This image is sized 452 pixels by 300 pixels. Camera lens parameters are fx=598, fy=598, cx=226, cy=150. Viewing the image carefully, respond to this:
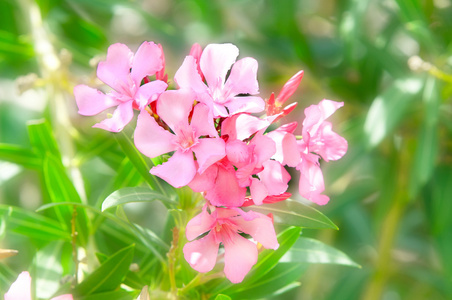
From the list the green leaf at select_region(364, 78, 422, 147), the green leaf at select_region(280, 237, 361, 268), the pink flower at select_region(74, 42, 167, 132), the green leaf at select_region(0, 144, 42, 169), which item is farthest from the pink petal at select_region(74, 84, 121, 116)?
the green leaf at select_region(364, 78, 422, 147)

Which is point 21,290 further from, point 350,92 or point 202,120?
point 350,92

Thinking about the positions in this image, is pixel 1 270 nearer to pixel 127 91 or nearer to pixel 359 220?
pixel 127 91

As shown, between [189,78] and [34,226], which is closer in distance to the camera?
[189,78]

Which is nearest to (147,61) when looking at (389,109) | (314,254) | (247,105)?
(247,105)

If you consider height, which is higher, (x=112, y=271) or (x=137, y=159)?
(x=137, y=159)

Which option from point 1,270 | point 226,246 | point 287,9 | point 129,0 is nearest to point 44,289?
point 1,270

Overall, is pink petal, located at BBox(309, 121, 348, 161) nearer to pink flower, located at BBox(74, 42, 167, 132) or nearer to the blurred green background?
pink flower, located at BBox(74, 42, 167, 132)
